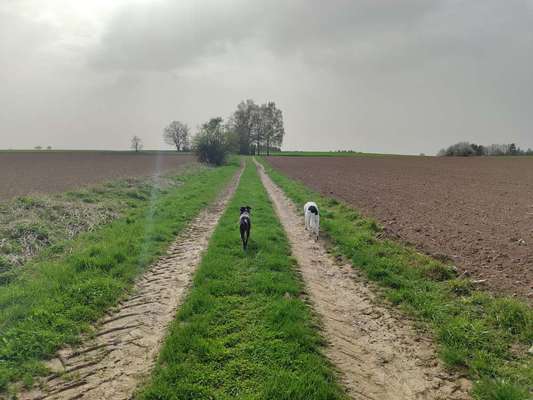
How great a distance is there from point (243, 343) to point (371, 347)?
2.01 m

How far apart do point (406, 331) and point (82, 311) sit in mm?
5785

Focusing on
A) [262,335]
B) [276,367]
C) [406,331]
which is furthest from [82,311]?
[406,331]

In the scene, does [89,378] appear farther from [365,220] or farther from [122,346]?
[365,220]

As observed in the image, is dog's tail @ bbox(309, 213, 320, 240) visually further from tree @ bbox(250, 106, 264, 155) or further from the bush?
the bush

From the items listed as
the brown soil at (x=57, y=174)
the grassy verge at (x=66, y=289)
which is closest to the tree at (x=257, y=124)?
the brown soil at (x=57, y=174)

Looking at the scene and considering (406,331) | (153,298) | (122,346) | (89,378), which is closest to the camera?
(89,378)

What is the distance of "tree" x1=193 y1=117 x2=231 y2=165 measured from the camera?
54.8 metres

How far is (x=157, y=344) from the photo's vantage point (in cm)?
489

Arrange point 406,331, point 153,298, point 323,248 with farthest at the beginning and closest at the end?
point 323,248 < point 153,298 < point 406,331

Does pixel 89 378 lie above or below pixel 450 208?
below

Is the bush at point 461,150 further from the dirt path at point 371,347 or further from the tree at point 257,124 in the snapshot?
the dirt path at point 371,347

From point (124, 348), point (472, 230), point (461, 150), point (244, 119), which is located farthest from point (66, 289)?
point (461, 150)

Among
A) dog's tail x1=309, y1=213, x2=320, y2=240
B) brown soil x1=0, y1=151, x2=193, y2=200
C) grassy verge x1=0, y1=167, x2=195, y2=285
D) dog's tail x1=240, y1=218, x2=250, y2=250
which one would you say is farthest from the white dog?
brown soil x1=0, y1=151, x2=193, y2=200

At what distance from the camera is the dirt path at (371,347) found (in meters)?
4.09
